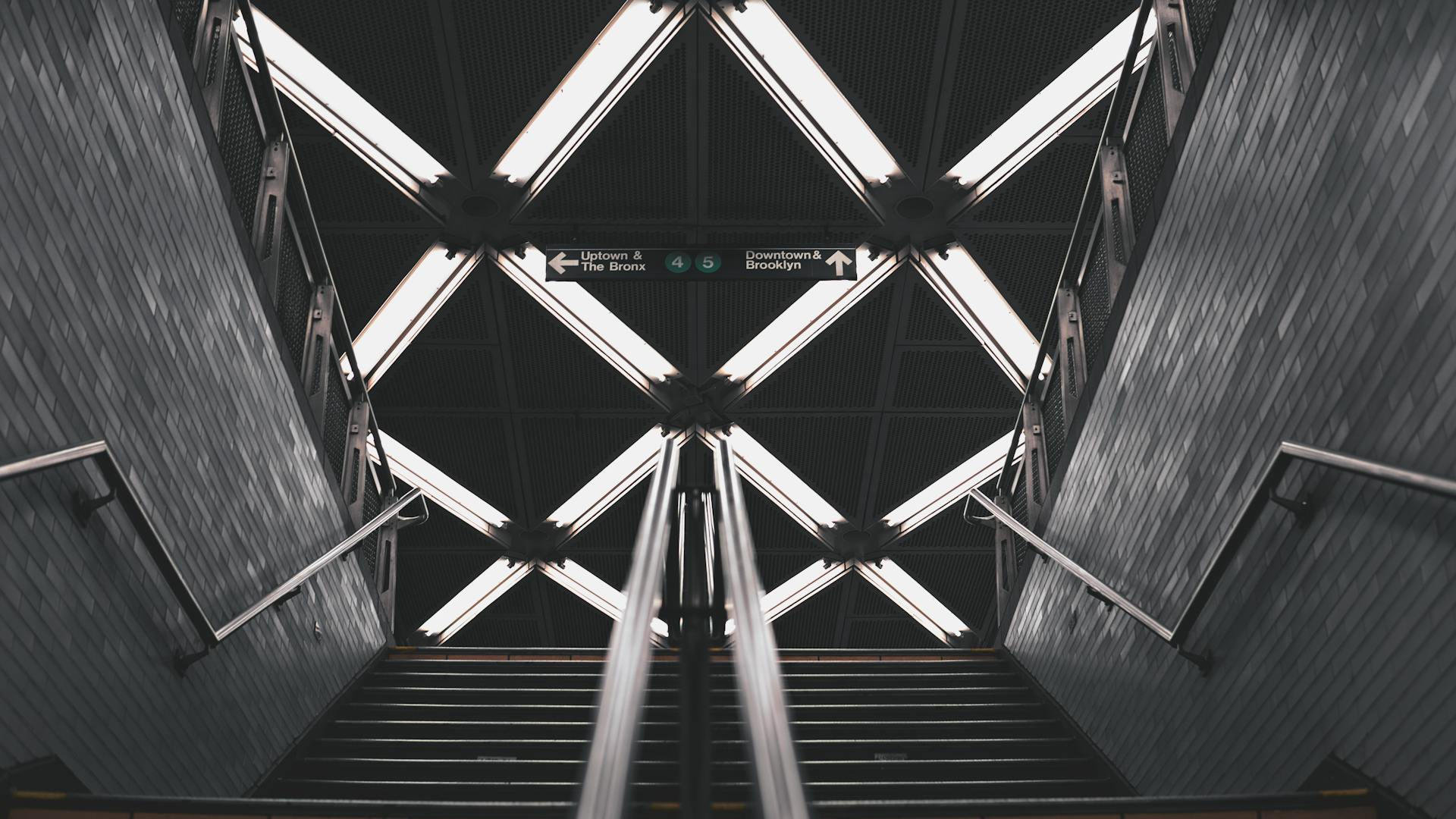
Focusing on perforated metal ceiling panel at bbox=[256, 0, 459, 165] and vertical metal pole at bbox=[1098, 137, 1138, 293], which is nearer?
vertical metal pole at bbox=[1098, 137, 1138, 293]

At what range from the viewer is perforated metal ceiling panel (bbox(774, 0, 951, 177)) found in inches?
407

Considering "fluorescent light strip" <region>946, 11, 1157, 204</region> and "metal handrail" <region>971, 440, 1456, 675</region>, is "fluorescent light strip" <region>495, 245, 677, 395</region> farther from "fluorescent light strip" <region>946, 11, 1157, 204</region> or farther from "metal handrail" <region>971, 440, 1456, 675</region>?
"metal handrail" <region>971, 440, 1456, 675</region>

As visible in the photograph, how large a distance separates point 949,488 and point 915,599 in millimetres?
2525

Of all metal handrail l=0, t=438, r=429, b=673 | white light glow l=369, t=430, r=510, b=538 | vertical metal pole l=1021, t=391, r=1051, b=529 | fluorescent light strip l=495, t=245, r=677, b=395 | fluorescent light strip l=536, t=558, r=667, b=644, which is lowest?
metal handrail l=0, t=438, r=429, b=673

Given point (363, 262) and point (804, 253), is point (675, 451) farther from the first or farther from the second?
point (363, 262)

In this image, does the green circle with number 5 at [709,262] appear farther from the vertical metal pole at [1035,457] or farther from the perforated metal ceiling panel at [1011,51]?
the vertical metal pole at [1035,457]

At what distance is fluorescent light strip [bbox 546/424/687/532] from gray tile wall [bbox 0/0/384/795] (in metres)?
7.10

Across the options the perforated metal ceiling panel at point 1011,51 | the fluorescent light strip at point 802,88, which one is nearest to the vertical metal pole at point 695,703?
the fluorescent light strip at point 802,88

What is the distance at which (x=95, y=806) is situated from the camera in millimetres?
4594

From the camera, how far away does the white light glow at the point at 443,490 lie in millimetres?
15055

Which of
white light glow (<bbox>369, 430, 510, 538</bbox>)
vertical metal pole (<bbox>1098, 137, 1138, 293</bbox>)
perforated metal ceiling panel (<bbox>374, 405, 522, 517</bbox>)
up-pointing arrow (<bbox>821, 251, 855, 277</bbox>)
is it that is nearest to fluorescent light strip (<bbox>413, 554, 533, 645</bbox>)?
white light glow (<bbox>369, 430, 510, 538</bbox>)

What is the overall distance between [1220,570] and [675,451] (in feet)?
9.37

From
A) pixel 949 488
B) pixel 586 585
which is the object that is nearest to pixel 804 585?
pixel 949 488

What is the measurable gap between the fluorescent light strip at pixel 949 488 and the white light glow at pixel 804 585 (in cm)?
114
